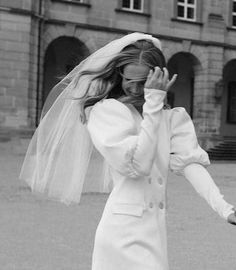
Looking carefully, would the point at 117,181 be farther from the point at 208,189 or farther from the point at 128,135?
the point at 208,189

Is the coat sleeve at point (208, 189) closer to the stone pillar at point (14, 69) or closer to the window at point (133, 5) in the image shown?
the stone pillar at point (14, 69)

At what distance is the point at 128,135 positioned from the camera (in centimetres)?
233

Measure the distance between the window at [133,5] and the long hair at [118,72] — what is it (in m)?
22.1

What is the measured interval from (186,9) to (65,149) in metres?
23.6

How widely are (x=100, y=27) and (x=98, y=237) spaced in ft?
70.4

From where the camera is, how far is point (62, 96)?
2893 millimetres

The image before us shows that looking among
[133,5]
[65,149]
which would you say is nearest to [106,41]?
[133,5]

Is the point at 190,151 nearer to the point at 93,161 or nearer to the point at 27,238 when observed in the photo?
the point at 93,161

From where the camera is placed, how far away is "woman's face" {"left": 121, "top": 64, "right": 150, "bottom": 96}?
2.45m

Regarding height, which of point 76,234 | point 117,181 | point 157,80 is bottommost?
point 76,234

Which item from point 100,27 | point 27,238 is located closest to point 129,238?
point 27,238

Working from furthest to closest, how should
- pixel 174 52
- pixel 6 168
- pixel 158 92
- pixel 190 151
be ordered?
pixel 174 52, pixel 6 168, pixel 190 151, pixel 158 92

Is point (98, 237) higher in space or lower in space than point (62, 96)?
lower

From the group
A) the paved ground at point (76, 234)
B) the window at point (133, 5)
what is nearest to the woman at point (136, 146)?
the paved ground at point (76, 234)
